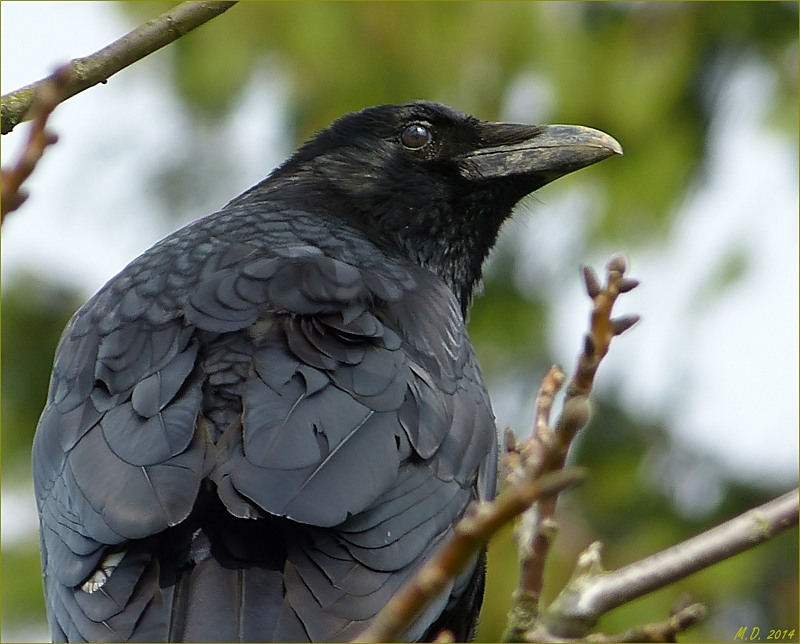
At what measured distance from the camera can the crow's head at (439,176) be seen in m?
4.83

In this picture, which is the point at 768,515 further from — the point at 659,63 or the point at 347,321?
the point at 659,63

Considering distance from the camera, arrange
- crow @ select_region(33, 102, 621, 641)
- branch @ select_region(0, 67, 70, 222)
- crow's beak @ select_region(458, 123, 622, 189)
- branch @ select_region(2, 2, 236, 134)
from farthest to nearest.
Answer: crow's beak @ select_region(458, 123, 622, 189), branch @ select_region(2, 2, 236, 134), crow @ select_region(33, 102, 621, 641), branch @ select_region(0, 67, 70, 222)

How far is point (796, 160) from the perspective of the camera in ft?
30.7

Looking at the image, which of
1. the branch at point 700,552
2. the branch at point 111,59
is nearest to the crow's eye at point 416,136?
the branch at point 111,59

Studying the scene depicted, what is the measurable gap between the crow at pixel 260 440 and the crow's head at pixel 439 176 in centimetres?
12

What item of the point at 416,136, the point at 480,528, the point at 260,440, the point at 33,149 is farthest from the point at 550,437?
the point at 416,136

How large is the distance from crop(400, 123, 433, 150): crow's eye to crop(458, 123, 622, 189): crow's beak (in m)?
0.16

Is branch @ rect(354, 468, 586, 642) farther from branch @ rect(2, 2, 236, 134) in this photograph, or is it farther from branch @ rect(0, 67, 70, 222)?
branch @ rect(2, 2, 236, 134)

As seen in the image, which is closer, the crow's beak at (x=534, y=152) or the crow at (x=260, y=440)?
the crow at (x=260, y=440)

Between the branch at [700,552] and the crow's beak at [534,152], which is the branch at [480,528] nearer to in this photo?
the branch at [700,552]

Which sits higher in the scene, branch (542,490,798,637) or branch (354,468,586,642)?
branch (354,468,586,642)

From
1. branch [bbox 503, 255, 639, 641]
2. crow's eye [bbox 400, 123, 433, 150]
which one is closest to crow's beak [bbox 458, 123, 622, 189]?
crow's eye [bbox 400, 123, 433, 150]

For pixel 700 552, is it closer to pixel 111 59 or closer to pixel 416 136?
pixel 111 59

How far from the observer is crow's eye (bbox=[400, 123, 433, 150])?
4.96 meters
